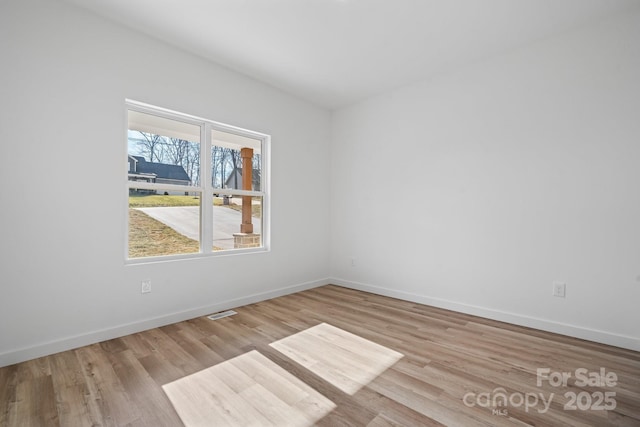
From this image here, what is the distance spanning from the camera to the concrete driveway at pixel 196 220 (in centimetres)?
320

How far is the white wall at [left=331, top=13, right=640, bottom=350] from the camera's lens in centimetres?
263

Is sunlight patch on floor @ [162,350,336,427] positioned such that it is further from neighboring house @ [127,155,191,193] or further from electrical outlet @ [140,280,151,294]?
neighboring house @ [127,155,191,193]

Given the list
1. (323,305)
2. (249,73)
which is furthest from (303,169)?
(323,305)

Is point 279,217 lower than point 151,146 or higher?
lower

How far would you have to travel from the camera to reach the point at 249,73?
12.3ft

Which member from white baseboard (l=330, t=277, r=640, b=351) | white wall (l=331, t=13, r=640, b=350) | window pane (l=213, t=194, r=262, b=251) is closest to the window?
window pane (l=213, t=194, r=262, b=251)

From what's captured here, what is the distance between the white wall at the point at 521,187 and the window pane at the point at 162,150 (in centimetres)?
249

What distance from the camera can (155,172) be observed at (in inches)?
123

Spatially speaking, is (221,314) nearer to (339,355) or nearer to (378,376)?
(339,355)

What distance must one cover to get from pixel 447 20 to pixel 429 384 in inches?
120

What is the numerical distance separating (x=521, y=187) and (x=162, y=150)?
12.6ft

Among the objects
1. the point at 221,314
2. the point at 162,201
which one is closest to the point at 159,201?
the point at 162,201

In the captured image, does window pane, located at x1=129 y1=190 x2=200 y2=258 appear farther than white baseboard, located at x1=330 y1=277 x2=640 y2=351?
Yes

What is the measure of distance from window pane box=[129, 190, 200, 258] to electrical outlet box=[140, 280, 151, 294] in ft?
0.87
